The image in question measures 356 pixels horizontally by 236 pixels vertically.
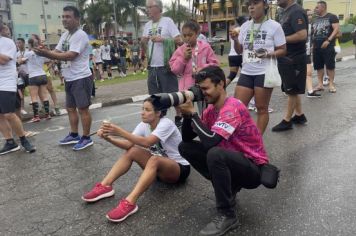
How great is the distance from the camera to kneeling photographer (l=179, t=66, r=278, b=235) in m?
2.79

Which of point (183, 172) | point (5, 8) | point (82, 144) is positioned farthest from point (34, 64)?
point (5, 8)

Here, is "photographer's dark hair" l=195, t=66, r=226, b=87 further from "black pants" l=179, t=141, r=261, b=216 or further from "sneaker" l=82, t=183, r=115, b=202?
"sneaker" l=82, t=183, r=115, b=202

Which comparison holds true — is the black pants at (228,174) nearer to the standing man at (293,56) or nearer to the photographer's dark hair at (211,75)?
the photographer's dark hair at (211,75)

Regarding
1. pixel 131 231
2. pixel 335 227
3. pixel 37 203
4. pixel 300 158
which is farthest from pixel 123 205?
pixel 300 158

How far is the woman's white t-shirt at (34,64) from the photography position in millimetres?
7738

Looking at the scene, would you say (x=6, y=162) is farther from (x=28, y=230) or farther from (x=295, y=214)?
(x=295, y=214)

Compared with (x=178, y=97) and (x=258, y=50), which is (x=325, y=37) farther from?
(x=178, y=97)

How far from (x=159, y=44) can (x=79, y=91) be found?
1345mm

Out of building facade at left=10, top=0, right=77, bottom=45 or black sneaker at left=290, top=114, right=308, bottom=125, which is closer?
black sneaker at left=290, top=114, right=308, bottom=125

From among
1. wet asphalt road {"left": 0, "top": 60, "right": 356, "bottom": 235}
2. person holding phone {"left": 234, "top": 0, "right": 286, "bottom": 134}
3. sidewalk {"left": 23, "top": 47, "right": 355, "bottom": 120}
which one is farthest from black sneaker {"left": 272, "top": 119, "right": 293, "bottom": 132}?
sidewalk {"left": 23, "top": 47, "right": 355, "bottom": 120}

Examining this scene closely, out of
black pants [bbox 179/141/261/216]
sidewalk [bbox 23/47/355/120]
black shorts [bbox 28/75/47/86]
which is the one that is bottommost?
sidewalk [bbox 23/47/355/120]

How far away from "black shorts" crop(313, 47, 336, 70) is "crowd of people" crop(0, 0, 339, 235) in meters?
2.83

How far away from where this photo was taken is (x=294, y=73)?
5383mm

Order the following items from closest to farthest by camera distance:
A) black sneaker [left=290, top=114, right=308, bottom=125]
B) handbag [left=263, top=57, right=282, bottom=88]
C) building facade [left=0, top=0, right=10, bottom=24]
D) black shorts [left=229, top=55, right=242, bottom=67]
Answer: handbag [left=263, top=57, right=282, bottom=88]
black shorts [left=229, top=55, right=242, bottom=67]
black sneaker [left=290, top=114, right=308, bottom=125]
building facade [left=0, top=0, right=10, bottom=24]
